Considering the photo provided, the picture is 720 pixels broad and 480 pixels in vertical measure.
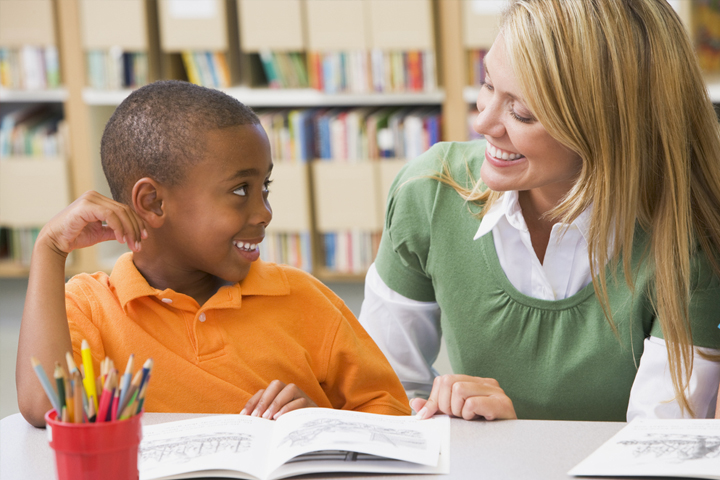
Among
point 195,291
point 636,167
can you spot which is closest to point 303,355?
point 195,291

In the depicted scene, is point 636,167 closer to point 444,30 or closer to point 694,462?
point 694,462

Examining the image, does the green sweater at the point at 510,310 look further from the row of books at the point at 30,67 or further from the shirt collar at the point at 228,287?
the row of books at the point at 30,67

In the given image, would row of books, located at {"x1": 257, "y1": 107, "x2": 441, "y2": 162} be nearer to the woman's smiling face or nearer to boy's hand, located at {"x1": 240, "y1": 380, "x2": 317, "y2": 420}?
the woman's smiling face

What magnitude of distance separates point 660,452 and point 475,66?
7.44 feet

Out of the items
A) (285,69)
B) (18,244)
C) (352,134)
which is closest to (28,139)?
(18,244)

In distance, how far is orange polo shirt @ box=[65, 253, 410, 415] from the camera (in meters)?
1.02

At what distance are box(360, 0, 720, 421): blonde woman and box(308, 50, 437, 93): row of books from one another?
167 cm

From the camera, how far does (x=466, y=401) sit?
0.91m

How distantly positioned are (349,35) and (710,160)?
6.43ft

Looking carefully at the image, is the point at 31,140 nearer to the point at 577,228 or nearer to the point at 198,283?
the point at 198,283

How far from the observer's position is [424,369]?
132 cm

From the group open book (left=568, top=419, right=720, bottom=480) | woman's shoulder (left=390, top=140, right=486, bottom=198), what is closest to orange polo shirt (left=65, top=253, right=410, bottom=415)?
woman's shoulder (left=390, top=140, right=486, bottom=198)

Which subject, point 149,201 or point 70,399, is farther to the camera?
point 149,201

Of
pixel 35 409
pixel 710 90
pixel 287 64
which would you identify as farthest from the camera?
pixel 287 64
